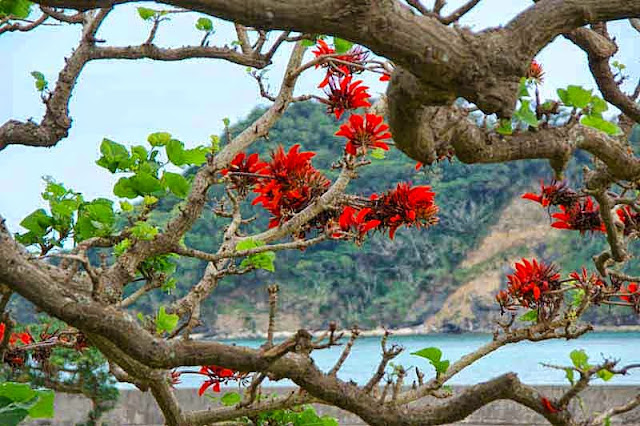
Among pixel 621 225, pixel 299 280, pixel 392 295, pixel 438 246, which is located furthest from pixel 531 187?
pixel 621 225

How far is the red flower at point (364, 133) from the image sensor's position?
7.34ft

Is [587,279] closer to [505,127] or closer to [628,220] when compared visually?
[628,220]

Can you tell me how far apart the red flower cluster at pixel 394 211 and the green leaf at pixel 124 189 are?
61 centimetres

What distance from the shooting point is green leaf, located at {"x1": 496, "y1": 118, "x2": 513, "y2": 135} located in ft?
4.43

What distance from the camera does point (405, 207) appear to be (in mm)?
2236

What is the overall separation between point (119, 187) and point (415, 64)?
0.77m

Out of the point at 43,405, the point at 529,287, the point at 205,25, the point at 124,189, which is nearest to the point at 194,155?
the point at 124,189

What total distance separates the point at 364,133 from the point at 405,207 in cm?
20

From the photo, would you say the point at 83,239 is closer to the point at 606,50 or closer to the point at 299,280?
the point at 606,50

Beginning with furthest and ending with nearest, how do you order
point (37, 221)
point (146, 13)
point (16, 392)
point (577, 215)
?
point (577, 215)
point (146, 13)
point (37, 221)
point (16, 392)

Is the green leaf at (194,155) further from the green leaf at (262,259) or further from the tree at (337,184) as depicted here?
the green leaf at (262,259)

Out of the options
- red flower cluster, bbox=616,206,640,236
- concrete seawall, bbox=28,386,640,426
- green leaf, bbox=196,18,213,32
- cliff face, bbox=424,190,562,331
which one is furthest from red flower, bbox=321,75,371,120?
cliff face, bbox=424,190,562,331

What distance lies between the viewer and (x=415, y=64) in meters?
1.21

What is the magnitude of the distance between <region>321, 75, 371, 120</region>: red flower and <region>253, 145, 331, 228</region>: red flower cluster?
0.16m
